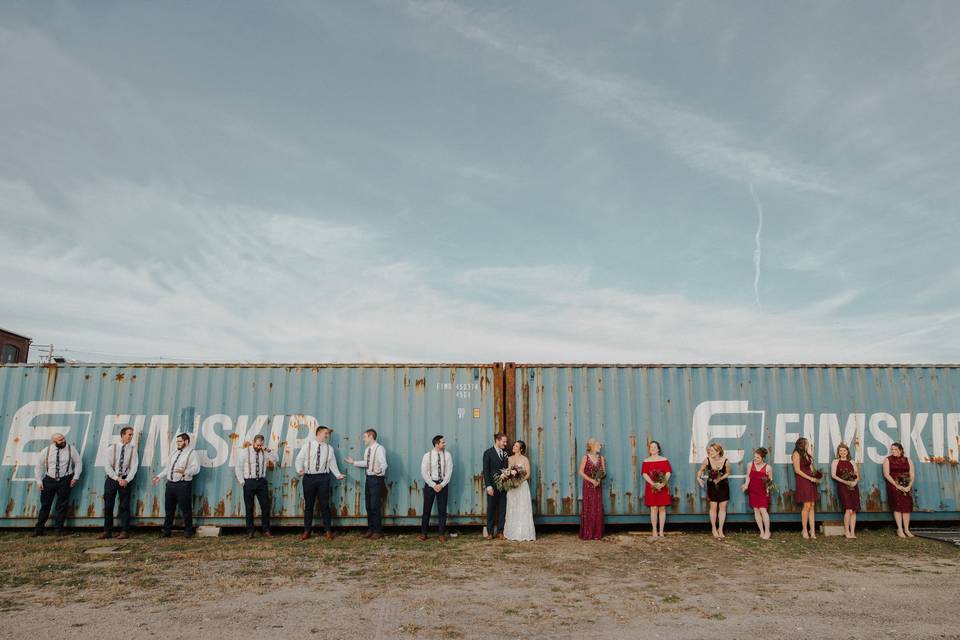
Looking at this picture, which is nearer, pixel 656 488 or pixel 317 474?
pixel 317 474

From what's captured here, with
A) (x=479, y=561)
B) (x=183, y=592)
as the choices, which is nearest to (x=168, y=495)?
(x=183, y=592)

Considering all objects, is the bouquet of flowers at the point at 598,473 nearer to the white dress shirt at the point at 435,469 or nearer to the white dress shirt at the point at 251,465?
the white dress shirt at the point at 435,469

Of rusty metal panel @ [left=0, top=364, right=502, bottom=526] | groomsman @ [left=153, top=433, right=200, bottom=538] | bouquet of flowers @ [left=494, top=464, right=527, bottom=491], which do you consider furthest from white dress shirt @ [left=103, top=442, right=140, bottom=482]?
bouquet of flowers @ [left=494, top=464, right=527, bottom=491]

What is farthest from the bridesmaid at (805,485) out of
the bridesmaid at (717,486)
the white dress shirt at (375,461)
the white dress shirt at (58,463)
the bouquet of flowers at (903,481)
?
the white dress shirt at (58,463)

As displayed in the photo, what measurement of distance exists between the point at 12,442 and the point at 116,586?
5.99 meters

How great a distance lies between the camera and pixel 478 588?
7.03m

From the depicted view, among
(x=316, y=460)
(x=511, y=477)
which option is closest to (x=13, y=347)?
(x=316, y=460)

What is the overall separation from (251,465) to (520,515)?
4609 millimetres

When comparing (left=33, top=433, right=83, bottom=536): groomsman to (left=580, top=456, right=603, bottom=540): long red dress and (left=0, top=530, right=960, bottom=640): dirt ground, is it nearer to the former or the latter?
(left=0, top=530, right=960, bottom=640): dirt ground

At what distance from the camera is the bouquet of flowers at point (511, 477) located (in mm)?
10250

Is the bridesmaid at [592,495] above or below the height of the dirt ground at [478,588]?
above

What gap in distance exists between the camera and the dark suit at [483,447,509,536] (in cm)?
1051

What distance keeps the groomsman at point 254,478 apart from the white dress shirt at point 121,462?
1789 mm

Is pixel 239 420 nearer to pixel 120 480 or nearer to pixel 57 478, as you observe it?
pixel 120 480
